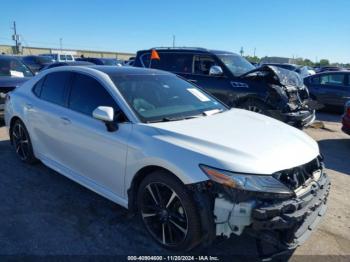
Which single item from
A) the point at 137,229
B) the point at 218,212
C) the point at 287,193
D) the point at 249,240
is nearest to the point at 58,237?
the point at 137,229

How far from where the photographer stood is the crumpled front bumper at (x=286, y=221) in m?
2.66

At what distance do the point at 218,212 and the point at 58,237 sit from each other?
5.52 ft

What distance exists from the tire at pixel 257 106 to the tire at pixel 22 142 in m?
4.81

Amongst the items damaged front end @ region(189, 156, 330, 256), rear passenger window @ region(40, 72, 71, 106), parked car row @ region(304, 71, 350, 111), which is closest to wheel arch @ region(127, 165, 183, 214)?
damaged front end @ region(189, 156, 330, 256)

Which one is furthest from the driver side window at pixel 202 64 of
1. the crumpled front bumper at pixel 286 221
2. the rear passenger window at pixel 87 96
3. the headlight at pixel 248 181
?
the headlight at pixel 248 181

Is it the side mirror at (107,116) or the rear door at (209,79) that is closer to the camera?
the side mirror at (107,116)

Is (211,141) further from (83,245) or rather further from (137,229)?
(83,245)

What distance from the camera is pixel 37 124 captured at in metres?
4.79

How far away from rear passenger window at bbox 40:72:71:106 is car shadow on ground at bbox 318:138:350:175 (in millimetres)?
4479

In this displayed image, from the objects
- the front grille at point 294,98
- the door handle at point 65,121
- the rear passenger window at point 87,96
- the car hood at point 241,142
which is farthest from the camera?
the front grille at point 294,98

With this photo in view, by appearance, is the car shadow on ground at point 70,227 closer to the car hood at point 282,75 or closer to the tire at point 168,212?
the tire at point 168,212

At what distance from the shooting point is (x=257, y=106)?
788 cm

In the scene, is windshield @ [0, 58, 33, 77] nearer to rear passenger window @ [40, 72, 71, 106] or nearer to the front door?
rear passenger window @ [40, 72, 71, 106]

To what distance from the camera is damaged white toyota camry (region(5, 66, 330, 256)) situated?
108 inches
